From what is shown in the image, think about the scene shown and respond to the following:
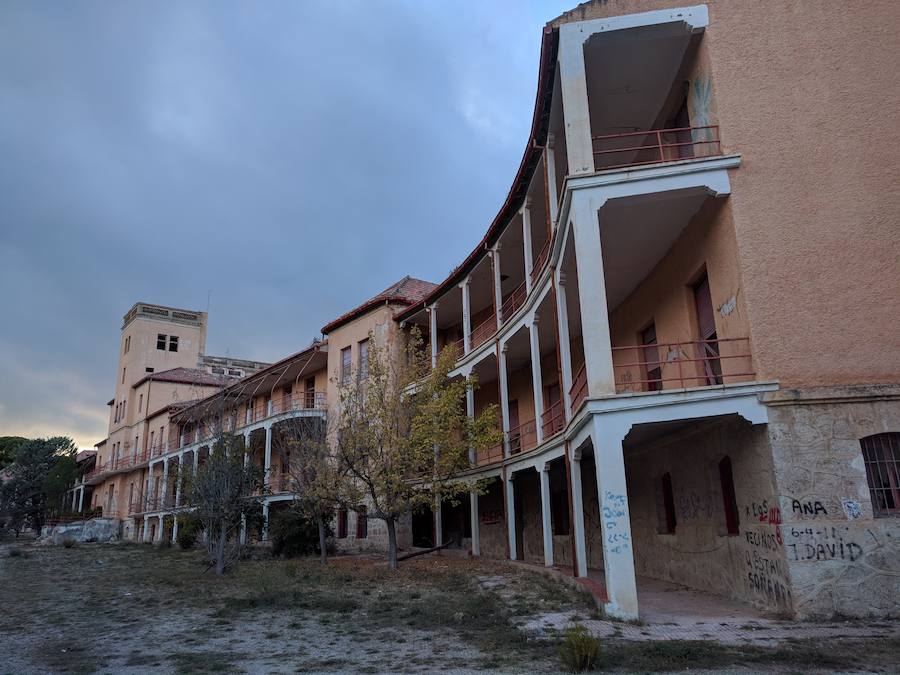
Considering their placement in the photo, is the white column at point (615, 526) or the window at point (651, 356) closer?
the white column at point (615, 526)

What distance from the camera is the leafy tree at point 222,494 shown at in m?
18.7

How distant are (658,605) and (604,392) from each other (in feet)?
11.5

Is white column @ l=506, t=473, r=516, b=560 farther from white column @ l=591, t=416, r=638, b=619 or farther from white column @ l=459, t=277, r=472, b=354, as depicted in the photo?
white column @ l=591, t=416, r=638, b=619

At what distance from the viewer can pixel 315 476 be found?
20484mm

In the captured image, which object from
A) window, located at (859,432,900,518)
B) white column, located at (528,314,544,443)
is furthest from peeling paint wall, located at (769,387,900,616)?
white column, located at (528,314,544,443)

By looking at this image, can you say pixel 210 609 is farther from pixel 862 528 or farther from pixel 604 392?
pixel 862 528

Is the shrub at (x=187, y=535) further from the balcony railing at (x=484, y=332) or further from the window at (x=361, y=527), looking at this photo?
the balcony railing at (x=484, y=332)

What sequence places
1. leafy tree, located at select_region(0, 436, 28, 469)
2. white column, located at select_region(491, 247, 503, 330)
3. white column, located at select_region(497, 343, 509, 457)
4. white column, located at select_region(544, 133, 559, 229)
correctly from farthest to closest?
1. leafy tree, located at select_region(0, 436, 28, 469)
2. white column, located at select_region(491, 247, 503, 330)
3. white column, located at select_region(497, 343, 509, 457)
4. white column, located at select_region(544, 133, 559, 229)

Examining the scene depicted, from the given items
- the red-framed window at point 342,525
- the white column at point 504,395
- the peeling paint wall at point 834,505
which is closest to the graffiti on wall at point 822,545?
the peeling paint wall at point 834,505

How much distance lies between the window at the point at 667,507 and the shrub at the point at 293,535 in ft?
43.4

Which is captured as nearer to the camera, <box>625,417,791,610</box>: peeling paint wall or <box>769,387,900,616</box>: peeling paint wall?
<box>769,387,900,616</box>: peeling paint wall

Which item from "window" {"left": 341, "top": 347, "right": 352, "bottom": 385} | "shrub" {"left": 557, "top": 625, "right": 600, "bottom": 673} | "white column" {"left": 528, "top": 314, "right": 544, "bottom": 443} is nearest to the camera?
"shrub" {"left": 557, "top": 625, "right": 600, "bottom": 673}

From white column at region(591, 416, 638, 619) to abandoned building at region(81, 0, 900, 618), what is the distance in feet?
0.10

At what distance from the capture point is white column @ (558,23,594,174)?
38.3 ft
